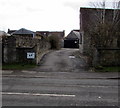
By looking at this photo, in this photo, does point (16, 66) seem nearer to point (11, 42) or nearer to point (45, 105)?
point (11, 42)

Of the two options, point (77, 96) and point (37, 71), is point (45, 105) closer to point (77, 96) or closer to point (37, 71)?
point (77, 96)

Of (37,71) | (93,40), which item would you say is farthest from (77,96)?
(93,40)

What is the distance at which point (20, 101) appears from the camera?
26.5 ft

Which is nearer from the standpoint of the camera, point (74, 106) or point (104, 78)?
point (74, 106)

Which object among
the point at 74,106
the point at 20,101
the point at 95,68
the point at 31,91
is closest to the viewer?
the point at 74,106

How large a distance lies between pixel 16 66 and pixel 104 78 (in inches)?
274

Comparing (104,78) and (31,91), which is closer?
(31,91)

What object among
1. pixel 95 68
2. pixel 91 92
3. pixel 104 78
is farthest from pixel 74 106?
pixel 95 68

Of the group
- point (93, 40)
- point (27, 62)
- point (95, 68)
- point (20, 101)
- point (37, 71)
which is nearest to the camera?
point (20, 101)

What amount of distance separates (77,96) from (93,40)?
1221 cm

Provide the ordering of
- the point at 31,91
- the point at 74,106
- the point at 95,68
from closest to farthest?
the point at 74,106
the point at 31,91
the point at 95,68

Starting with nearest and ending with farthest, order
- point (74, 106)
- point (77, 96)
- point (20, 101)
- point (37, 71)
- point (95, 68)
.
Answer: point (74, 106)
point (20, 101)
point (77, 96)
point (37, 71)
point (95, 68)

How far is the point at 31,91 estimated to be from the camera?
9.82 metres

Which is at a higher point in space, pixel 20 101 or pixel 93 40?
pixel 93 40
